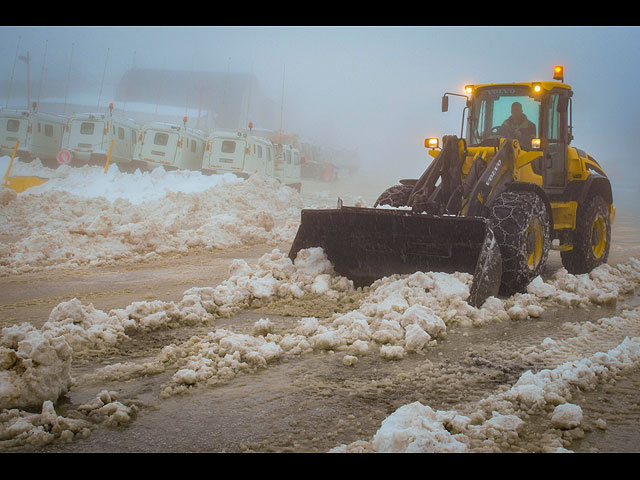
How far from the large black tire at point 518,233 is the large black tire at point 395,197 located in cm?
135

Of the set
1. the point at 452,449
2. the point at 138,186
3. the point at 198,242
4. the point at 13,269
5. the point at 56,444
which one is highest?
the point at 138,186

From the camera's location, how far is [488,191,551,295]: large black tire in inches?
227

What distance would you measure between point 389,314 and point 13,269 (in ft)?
16.8

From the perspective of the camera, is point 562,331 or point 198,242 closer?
point 562,331

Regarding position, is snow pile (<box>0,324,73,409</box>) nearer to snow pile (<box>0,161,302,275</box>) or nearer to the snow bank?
the snow bank

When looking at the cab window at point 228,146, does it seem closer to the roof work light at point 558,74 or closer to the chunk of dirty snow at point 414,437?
the roof work light at point 558,74

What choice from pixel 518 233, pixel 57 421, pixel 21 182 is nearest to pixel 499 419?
pixel 57 421

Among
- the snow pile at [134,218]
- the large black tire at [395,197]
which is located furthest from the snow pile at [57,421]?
the snow pile at [134,218]

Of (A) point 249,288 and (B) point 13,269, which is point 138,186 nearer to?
(B) point 13,269

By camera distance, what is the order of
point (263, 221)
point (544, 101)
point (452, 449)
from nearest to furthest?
point (452, 449)
point (544, 101)
point (263, 221)

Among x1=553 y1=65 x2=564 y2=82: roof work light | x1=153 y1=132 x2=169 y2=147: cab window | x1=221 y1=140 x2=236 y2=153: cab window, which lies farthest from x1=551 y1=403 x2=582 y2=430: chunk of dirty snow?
x1=153 y1=132 x2=169 y2=147: cab window

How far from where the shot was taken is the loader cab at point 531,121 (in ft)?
23.4

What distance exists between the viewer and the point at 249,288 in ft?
19.0

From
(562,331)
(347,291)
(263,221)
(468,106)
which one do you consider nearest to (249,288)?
(347,291)
